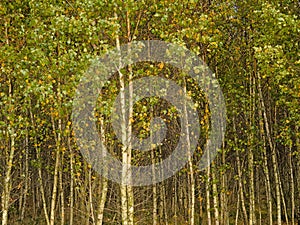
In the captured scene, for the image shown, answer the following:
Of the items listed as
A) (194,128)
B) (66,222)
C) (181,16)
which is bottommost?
(66,222)

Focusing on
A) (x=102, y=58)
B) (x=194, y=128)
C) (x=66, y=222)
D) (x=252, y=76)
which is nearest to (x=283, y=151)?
(x=252, y=76)

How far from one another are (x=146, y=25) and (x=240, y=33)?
5.45 metres

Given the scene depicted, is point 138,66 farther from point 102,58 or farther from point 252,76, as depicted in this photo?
point 252,76

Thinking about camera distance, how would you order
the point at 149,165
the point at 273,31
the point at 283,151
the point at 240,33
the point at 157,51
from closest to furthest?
1. the point at 273,31
2. the point at 157,51
3. the point at 240,33
4. the point at 149,165
5. the point at 283,151

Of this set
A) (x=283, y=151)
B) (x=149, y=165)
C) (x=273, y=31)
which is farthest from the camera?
(x=283, y=151)

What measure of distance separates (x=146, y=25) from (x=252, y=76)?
19.7ft

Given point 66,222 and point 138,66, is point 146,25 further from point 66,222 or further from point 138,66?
point 66,222

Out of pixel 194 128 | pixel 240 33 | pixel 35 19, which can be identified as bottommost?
pixel 194 128

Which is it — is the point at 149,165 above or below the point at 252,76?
below

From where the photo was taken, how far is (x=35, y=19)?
1100 cm

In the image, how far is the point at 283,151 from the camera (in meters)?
25.5

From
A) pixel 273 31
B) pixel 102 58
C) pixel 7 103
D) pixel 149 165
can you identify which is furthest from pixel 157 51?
pixel 149 165

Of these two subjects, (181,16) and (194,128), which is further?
(194,128)

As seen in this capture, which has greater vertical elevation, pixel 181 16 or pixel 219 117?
pixel 181 16
